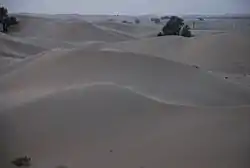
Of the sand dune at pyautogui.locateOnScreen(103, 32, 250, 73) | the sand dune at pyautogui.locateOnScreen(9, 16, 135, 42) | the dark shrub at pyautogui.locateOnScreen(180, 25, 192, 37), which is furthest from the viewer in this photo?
the sand dune at pyautogui.locateOnScreen(9, 16, 135, 42)

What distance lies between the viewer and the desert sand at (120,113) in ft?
5.27

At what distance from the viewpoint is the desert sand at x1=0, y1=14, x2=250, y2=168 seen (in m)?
1.61

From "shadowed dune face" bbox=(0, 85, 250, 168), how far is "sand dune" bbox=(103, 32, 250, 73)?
127cm

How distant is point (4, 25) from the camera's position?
15.9 ft

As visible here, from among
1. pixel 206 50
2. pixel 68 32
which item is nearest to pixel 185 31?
pixel 206 50

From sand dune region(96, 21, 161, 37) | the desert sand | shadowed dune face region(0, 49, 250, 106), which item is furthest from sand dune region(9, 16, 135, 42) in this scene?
shadowed dune face region(0, 49, 250, 106)

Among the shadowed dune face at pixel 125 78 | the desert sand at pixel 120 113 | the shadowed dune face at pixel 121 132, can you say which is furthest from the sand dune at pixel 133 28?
the shadowed dune face at pixel 121 132

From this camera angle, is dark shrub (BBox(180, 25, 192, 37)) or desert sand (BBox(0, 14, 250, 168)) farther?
dark shrub (BBox(180, 25, 192, 37))

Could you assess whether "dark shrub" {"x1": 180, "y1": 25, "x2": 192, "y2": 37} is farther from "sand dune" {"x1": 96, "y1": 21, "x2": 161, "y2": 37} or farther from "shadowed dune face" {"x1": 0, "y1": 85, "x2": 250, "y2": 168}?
"shadowed dune face" {"x1": 0, "y1": 85, "x2": 250, "y2": 168}

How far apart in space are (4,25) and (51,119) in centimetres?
324

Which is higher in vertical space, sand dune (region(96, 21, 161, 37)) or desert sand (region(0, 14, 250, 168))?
desert sand (region(0, 14, 250, 168))

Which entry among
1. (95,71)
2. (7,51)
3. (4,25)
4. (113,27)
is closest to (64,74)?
(95,71)

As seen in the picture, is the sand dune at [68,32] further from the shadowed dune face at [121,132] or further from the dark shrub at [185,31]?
the shadowed dune face at [121,132]

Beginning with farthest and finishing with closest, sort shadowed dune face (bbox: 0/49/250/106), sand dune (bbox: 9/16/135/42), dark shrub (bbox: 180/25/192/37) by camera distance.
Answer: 1. sand dune (bbox: 9/16/135/42)
2. dark shrub (bbox: 180/25/192/37)
3. shadowed dune face (bbox: 0/49/250/106)
